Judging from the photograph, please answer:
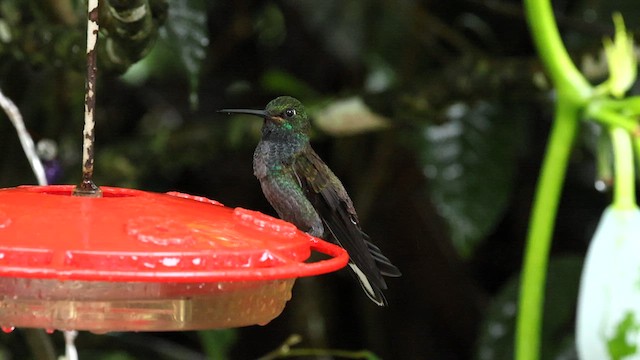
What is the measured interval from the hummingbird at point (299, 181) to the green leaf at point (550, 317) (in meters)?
0.95

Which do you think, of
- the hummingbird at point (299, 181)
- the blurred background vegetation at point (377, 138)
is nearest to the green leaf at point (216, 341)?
the blurred background vegetation at point (377, 138)

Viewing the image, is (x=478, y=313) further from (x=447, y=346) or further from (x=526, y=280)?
(x=526, y=280)

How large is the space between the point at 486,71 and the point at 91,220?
4.37ft

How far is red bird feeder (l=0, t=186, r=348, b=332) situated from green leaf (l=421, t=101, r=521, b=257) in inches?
45.9

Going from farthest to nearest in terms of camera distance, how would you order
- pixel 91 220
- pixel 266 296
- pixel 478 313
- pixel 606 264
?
pixel 478 313 < pixel 606 264 < pixel 266 296 < pixel 91 220

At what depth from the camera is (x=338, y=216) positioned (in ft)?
4.27

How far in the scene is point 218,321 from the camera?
1.05m

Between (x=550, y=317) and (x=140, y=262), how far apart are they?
1591 millimetres

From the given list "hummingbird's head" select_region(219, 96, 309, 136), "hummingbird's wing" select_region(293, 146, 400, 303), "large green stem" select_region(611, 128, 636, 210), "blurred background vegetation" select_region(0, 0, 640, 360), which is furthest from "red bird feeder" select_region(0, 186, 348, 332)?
"blurred background vegetation" select_region(0, 0, 640, 360)

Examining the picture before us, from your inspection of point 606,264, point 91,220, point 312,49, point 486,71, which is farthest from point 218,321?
point 312,49

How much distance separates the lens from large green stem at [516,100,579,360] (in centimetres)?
135

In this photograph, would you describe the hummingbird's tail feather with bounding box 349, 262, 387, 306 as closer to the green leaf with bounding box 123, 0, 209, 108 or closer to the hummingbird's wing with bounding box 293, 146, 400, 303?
the hummingbird's wing with bounding box 293, 146, 400, 303

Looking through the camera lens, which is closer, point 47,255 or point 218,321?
point 47,255

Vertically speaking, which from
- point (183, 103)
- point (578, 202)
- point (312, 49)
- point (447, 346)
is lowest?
point (447, 346)
